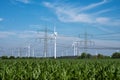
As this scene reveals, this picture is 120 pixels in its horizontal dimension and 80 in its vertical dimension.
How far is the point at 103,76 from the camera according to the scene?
62.1ft

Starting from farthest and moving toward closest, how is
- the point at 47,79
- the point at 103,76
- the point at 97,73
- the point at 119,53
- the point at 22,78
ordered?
1. the point at 119,53
2. the point at 97,73
3. the point at 103,76
4. the point at 22,78
5. the point at 47,79

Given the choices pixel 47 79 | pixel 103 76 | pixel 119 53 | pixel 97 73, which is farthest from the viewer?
pixel 119 53

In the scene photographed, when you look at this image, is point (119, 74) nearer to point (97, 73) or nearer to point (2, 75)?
point (97, 73)

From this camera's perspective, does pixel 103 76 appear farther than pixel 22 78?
Yes

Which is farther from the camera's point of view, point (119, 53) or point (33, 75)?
point (119, 53)

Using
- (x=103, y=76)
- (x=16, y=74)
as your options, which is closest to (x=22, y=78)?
(x=16, y=74)

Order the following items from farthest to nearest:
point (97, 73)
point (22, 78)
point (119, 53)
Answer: point (119, 53), point (97, 73), point (22, 78)

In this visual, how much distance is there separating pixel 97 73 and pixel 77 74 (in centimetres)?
319

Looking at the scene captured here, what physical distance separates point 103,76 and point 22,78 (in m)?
5.55

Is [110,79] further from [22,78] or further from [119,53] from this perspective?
[119,53]

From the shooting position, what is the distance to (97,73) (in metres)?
20.7

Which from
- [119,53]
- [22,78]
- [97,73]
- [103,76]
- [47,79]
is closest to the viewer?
[47,79]

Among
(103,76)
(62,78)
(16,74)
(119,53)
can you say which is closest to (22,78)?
(16,74)

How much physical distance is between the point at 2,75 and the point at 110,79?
6927mm
